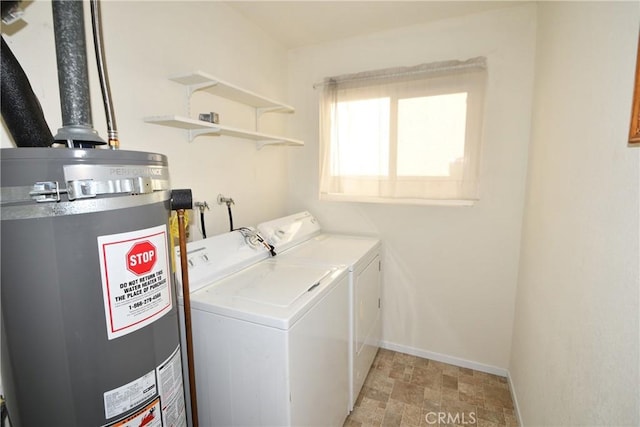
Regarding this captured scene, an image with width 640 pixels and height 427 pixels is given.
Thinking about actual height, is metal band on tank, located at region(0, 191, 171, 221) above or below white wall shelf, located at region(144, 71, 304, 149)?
below

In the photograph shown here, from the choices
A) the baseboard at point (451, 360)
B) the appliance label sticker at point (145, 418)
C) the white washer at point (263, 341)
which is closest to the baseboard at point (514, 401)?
the baseboard at point (451, 360)

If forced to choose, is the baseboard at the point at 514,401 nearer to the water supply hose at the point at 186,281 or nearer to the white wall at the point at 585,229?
the white wall at the point at 585,229

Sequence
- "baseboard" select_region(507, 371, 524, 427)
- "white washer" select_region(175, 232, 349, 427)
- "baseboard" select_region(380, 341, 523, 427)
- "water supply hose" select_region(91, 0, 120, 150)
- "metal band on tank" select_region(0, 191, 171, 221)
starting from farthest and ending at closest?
"baseboard" select_region(380, 341, 523, 427) → "baseboard" select_region(507, 371, 524, 427) → "white washer" select_region(175, 232, 349, 427) → "water supply hose" select_region(91, 0, 120, 150) → "metal band on tank" select_region(0, 191, 171, 221)

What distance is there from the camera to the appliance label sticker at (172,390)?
2.95 feet

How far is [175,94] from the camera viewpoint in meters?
1.62

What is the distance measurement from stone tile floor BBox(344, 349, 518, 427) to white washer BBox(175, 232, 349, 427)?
0.50 metres

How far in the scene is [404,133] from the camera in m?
2.22

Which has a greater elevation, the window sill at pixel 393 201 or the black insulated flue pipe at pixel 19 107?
the black insulated flue pipe at pixel 19 107

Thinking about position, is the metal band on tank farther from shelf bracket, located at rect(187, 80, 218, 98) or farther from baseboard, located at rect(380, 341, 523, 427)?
baseboard, located at rect(380, 341, 523, 427)

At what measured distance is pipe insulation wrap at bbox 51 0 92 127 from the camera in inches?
34.9

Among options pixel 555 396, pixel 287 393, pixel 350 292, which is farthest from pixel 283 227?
pixel 555 396

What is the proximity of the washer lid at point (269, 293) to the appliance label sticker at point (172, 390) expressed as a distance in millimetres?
258

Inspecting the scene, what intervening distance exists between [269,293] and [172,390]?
48 centimetres

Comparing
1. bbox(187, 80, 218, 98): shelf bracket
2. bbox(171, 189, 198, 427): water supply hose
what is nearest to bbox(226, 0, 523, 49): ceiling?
bbox(187, 80, 218, 98): shelf bracket
